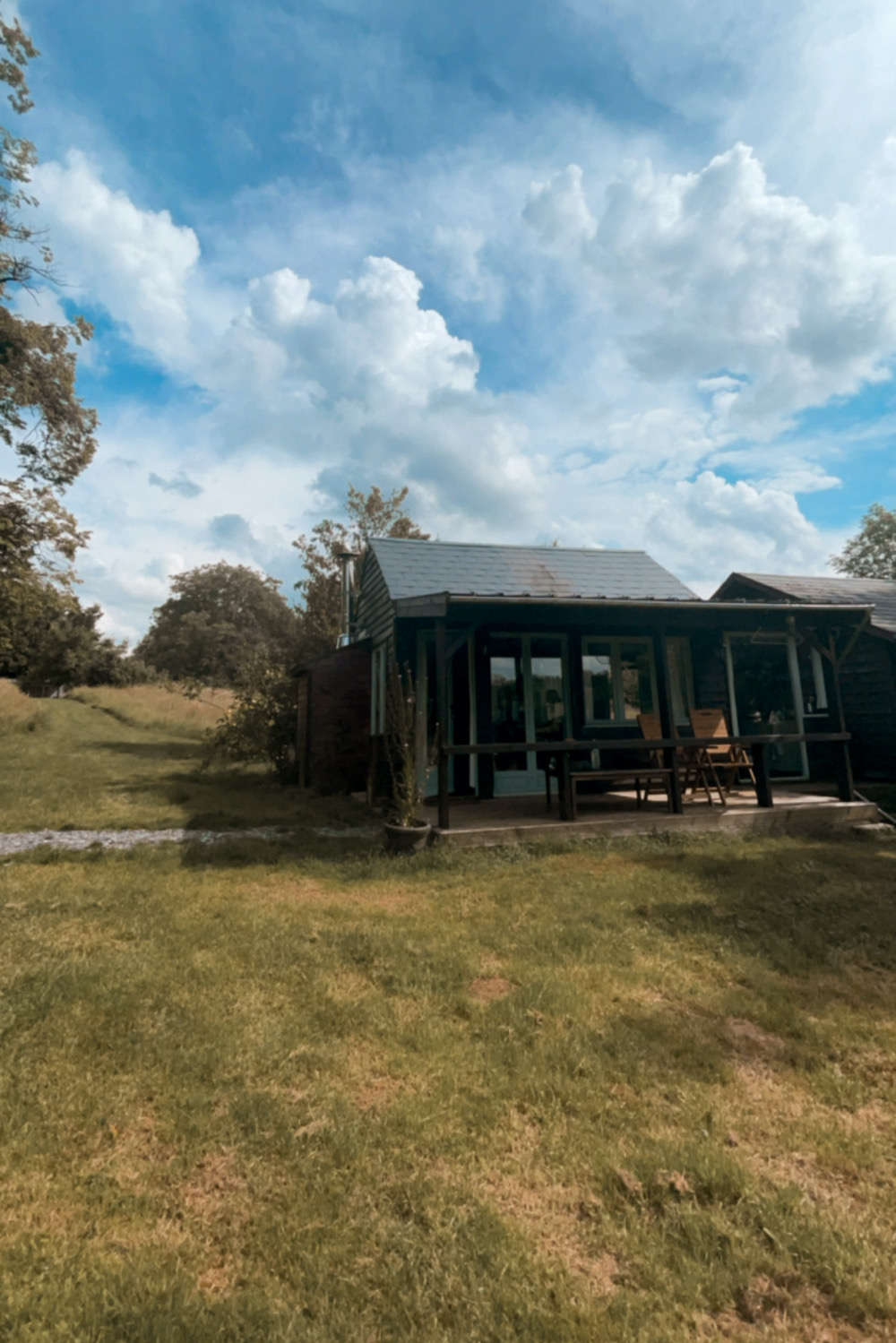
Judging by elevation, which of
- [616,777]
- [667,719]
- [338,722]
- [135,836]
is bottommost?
[135,836]

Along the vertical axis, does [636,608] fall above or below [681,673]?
above

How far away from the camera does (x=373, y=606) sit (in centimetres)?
1198

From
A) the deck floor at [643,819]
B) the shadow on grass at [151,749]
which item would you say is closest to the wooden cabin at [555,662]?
the deck floor at [643,819]

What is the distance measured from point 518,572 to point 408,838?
230 inches

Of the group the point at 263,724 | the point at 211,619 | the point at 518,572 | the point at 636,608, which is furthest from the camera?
the point at 211,619

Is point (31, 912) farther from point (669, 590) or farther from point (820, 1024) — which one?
point (669, 590)

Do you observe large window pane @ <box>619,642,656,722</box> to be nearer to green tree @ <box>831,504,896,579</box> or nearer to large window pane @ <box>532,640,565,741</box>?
large window pane @ <box>532,640,565,741</box>

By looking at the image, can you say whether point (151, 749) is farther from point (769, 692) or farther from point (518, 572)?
point (769, 692)

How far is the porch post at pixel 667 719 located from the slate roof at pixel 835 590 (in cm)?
529

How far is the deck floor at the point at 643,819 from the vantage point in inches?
282

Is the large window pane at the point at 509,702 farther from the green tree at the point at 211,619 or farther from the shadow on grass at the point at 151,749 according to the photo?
the green tree at the point at 211,619

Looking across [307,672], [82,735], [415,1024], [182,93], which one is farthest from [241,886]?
[82,735]

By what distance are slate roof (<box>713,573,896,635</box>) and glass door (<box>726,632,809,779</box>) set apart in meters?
1.17

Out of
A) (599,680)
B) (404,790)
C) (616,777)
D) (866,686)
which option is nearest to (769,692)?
(866,686)
